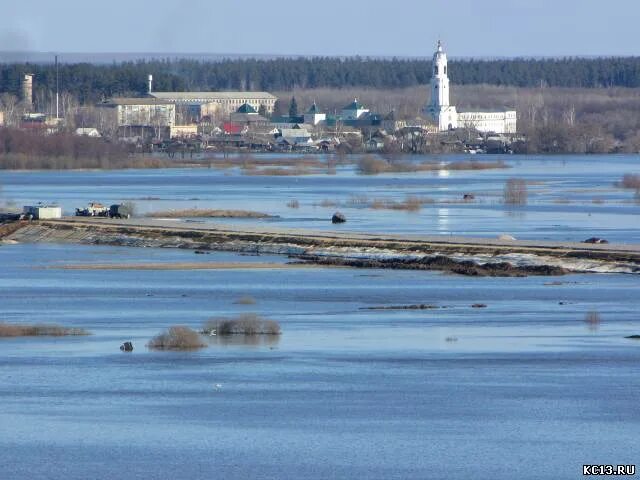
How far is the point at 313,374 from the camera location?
23.8 metres

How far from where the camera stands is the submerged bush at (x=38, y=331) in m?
27.8

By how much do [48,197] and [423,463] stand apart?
50.5 m

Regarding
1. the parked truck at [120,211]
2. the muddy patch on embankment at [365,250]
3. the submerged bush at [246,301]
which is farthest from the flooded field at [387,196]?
the submerged bush at [246,301]

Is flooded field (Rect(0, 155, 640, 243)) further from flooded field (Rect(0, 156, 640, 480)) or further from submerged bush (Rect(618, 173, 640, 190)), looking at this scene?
flooded field (Rect(0, 156, 640, 480))

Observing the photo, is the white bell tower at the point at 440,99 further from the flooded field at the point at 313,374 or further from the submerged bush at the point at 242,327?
the submerged bush at the point at 242,327

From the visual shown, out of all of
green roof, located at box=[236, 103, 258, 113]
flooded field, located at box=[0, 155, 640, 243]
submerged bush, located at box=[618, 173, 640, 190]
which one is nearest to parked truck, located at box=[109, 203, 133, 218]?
flooded field, located at box=[0, 155, 640, 243]

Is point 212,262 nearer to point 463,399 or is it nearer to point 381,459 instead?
point 463,399

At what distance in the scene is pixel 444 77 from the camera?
16150cm

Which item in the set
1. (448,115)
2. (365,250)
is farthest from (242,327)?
(448,115)

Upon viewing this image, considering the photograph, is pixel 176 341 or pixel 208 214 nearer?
pixel 176 341

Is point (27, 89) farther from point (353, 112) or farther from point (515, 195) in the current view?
point (515, 195)

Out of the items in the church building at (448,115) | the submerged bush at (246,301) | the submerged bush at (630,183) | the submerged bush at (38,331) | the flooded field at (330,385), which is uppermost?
the church building at (448,115)

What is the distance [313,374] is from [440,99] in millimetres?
139115

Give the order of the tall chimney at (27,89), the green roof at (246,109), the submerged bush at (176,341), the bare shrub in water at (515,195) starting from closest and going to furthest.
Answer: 1. the submerged bush at (176,341)
2. the bare shrub in water at (515,195)
3. the tall chimney at (27,89)
4. the green roof at (246,109)
